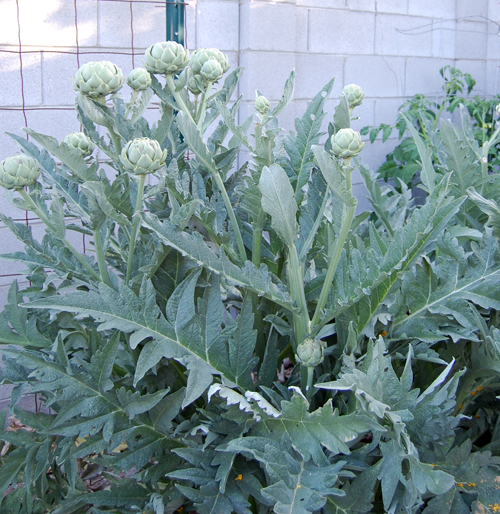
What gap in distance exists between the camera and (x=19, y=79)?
6.40 ft

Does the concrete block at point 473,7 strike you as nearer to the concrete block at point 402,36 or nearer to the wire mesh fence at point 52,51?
the concrete block at point 402,36

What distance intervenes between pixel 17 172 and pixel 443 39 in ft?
10.0

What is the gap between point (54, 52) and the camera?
6.57 feet

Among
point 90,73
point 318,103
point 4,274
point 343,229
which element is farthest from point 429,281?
point 4,274

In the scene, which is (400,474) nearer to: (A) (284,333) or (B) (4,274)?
(A) (284,333)

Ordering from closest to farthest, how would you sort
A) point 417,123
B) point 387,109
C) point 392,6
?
point 392,6 → point 387,109 → point 417,123

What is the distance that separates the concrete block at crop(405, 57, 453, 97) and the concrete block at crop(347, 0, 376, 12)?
0.38m

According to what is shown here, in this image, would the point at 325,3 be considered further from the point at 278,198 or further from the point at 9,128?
the point at 278,198

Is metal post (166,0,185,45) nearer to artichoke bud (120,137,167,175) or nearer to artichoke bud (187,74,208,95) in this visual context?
artichoke bud (187,74,208,95)

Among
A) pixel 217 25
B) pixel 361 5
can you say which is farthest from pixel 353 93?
pixel 361 5

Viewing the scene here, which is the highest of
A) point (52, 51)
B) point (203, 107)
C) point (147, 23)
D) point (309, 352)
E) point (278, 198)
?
point (147, 23)

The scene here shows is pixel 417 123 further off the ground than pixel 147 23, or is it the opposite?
pixel 147 23

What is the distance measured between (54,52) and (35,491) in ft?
4.84

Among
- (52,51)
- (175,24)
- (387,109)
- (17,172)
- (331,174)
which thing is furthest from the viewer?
(387,109)
